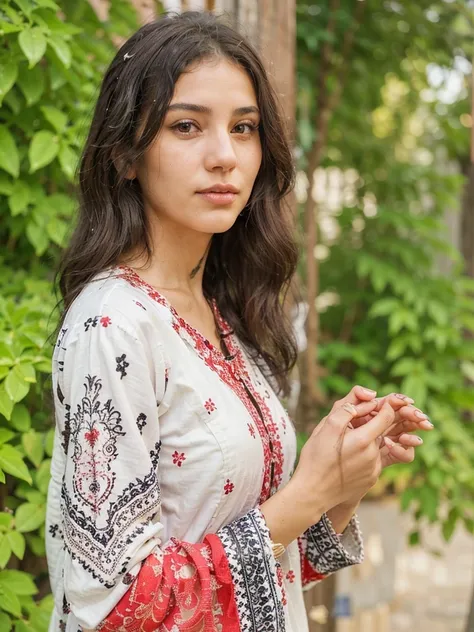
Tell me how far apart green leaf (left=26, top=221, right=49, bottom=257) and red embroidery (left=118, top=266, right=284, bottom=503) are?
0.66 meters

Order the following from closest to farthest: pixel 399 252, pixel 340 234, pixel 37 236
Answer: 1. pixel 37 236
2. pixel 399 252
3. pixel 340 234

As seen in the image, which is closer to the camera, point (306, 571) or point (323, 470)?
point (323, 470)

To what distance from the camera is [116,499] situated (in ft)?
3.84

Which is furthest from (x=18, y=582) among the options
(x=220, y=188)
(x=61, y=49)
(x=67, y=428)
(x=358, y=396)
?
(x=61, y=49)

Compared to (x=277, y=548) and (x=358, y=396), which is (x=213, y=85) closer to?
(x=358, y=396)

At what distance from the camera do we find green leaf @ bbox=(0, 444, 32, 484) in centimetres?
155

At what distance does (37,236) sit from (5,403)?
1.77 feet

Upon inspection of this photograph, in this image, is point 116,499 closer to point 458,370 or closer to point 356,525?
point 356,525

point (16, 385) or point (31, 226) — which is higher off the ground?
point (31, 226)

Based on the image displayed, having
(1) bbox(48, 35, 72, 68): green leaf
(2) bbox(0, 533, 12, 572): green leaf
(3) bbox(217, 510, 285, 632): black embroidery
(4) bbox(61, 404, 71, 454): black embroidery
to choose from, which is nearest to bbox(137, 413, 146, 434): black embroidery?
(4) bbox(61, 404, 71, 454): black embroidery

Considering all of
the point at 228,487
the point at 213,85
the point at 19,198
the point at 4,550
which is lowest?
the point at 4,550

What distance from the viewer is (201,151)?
133 cm

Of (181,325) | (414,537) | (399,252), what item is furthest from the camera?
(399,252)

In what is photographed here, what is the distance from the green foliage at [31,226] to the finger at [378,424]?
668 mm
